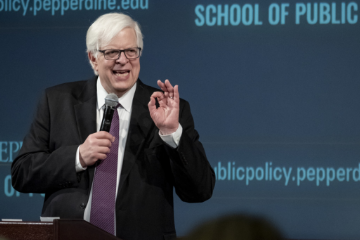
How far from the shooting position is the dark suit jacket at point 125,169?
203 centimetres

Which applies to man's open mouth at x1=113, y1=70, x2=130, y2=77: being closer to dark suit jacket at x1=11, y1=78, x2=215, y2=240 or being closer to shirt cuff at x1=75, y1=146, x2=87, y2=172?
dark suit jacket at x1=11, y1=78, x2=215, y2=240

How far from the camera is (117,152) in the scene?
2.15 m

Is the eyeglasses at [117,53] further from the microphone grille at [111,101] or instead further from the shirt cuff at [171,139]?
the shirt cuff at [171,139]

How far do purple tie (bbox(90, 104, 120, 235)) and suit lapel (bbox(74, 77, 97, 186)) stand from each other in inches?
1.8

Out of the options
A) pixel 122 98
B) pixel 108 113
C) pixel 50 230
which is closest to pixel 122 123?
pixel 122 98

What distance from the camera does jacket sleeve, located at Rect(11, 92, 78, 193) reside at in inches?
79.7

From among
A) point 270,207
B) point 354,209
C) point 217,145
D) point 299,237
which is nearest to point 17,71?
point 217,145

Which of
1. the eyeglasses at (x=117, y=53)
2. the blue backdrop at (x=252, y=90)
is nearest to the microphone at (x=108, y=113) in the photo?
the eyeglasses at (x=117, y=53)

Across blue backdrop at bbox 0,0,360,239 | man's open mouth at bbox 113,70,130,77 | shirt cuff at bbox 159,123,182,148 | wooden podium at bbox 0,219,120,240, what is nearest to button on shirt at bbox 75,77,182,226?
shirt cuff at bbox 159,123,182,148

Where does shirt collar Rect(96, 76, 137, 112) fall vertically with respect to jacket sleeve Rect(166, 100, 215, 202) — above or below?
above

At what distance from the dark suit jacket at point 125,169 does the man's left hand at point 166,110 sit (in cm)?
7

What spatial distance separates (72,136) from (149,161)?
0.36 meters

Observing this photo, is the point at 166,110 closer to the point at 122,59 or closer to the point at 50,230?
the point at 122,59

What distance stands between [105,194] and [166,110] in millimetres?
437
